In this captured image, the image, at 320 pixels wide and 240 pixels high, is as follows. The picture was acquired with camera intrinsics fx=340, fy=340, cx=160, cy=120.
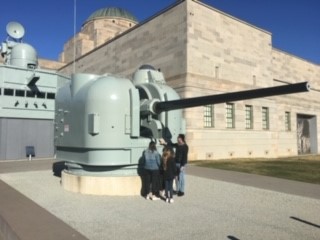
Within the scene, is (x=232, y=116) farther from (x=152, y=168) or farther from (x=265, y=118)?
(x=152, y=168)

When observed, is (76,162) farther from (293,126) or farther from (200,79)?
(293,126)

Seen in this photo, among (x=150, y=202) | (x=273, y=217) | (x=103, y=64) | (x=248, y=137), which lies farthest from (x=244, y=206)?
(x=103, y=64)

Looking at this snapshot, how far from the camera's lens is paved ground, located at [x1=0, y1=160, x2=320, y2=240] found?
18.8 ft

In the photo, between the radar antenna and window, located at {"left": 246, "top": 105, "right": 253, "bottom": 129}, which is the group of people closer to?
window, located at {"left": 246, "top": 105, "right": 253, "bottom": 129}

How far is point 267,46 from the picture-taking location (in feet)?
89.6

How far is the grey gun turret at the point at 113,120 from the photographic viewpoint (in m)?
8.95

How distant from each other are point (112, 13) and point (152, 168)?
4558 cm

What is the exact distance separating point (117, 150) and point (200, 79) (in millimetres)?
13472

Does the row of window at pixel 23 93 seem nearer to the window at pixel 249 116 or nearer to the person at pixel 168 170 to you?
the window at pixel 249 116

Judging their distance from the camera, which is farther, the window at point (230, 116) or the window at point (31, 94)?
the window at point (230, 116)

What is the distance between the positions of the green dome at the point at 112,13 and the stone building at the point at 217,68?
1983cm

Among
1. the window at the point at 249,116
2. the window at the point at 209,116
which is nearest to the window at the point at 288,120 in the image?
the window at the point at 249,116

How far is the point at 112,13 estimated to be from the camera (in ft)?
166

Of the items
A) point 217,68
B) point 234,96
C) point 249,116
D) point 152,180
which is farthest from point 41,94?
point 234,96
